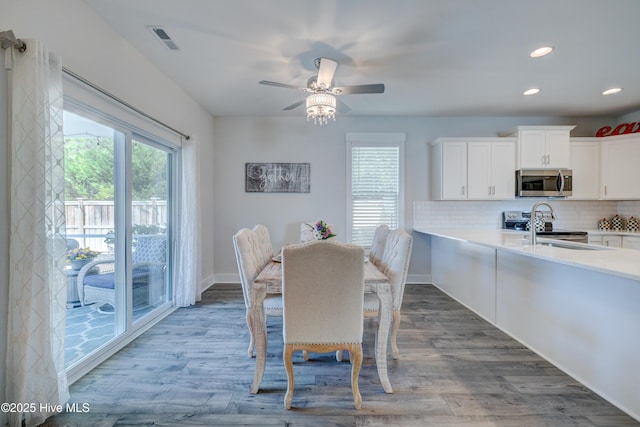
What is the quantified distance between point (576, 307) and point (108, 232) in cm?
374

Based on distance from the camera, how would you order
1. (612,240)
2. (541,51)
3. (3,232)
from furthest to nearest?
(612,240), (541,51), (3,232)

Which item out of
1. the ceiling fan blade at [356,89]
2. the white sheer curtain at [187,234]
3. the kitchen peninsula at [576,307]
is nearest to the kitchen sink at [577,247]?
the kitchen peninsula at [576,307]

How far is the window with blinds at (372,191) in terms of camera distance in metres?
4.25

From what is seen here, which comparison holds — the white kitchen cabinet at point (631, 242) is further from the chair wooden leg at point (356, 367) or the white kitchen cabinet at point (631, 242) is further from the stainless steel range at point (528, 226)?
the chair wooden leg at point (356, 367)

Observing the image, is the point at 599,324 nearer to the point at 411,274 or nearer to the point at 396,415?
the point at 396,415

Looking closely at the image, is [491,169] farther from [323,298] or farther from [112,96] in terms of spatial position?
[112,96]

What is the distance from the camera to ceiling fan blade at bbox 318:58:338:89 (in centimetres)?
221

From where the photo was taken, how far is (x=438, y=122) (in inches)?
167

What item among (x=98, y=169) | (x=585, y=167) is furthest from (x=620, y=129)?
(x=98, y=169)

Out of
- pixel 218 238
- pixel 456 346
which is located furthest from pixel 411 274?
pixel 218 238

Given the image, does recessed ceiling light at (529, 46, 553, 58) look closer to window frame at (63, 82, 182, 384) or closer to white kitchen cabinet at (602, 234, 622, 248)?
white kitchen cabinet at (602, 234, 622, 248)

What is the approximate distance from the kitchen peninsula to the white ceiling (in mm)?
1768

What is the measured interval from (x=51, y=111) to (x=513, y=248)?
331 cm

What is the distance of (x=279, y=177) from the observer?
4254 millimetres
